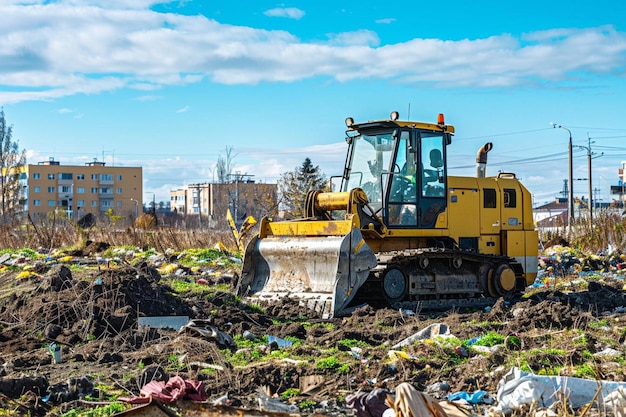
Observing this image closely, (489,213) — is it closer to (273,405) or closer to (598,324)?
(598,324)

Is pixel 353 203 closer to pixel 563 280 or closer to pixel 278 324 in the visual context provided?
pixel 278 324

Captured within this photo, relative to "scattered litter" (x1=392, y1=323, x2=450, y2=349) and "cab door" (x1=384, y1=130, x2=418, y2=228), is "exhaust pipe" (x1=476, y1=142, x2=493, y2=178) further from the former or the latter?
"scattered litter" (x1=392, y1=323, x2=450, y2=349)

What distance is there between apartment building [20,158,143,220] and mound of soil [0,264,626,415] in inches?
3754

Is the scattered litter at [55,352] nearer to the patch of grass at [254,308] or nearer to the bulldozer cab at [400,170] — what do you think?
the patch of grass at [254,308]

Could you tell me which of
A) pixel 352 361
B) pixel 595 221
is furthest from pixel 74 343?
pixel 595 221

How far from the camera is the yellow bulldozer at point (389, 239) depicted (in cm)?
1168

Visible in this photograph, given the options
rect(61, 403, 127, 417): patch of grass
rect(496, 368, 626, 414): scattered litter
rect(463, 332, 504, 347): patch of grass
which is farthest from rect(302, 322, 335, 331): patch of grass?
rect(496, 368, 626, 414): scattered litter

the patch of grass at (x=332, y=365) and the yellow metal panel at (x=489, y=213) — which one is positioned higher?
the yellow metal panel at (x=489, y=213)

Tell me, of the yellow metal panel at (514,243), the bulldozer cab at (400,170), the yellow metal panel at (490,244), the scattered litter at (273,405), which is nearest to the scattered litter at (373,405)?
the scattered litter at (273,405)

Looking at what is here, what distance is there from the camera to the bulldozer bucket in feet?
37.0

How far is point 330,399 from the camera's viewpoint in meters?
6.41

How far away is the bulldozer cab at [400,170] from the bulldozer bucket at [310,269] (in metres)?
1.17

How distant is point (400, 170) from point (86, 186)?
10253 centimetres

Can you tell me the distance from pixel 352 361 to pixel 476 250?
682 cm
